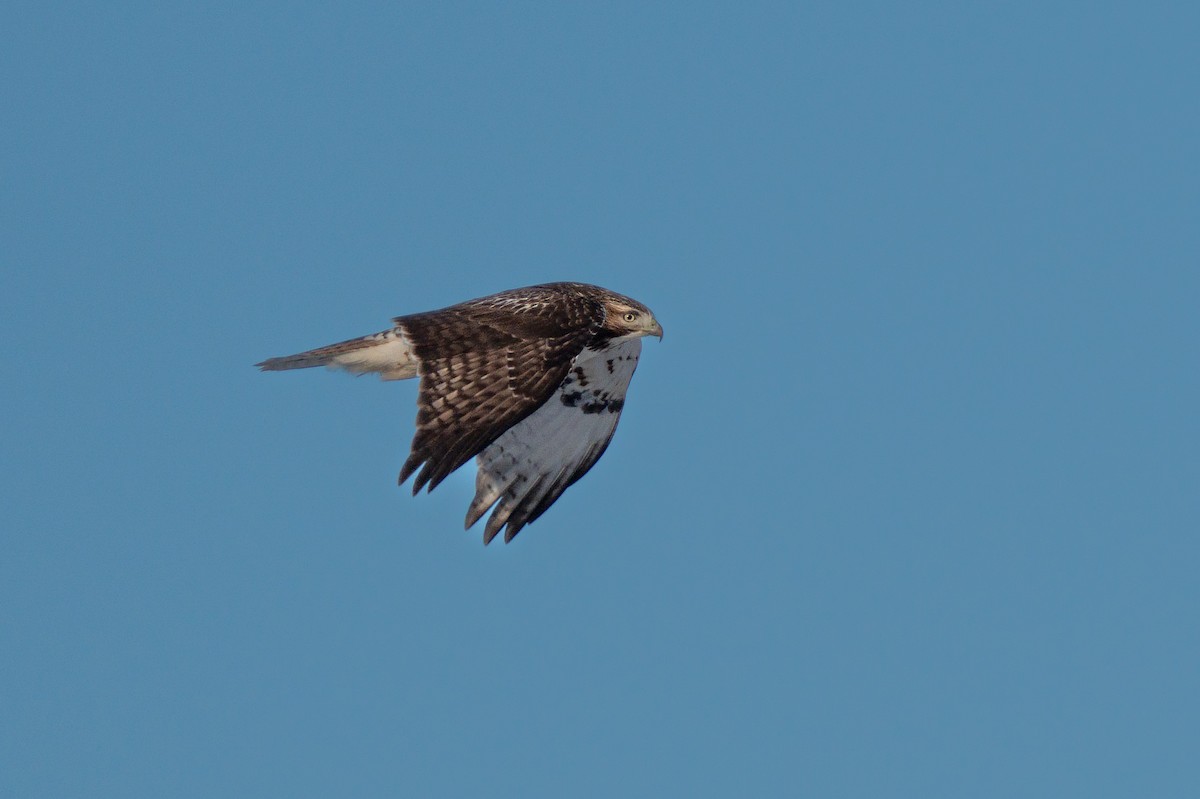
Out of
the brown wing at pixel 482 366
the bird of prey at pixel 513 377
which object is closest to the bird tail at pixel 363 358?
the bird of prey at pixel 513 377

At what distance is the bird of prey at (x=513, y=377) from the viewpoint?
538 inches

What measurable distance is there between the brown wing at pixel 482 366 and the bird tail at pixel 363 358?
746 mm

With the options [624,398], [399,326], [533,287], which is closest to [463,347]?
[399,326]

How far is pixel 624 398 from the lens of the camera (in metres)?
16.8

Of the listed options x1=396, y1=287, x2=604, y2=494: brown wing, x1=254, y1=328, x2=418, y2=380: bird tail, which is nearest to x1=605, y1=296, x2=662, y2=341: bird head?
x1=396, y1=287, x2=604, y2=494: brown wing

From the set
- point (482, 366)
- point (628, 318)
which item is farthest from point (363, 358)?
point (628, 318)

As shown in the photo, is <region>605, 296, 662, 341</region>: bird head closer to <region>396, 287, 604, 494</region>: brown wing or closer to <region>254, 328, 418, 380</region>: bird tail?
<region>396, 287, 604, 494</region>: brown wing

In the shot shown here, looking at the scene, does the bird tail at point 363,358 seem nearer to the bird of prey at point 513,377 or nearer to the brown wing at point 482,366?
the bird of prey at point 513,377

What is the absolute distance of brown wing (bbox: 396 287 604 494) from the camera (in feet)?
44.3

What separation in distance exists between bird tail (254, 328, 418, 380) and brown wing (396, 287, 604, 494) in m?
0.75

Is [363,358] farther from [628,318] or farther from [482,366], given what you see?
[628,318]

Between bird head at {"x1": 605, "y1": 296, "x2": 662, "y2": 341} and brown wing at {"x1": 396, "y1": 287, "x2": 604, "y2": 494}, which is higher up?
bird head at {"x1": 605, "y1": 296, "x2": 662, "y2": 341}

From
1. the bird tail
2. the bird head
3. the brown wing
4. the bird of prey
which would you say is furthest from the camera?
the bird head

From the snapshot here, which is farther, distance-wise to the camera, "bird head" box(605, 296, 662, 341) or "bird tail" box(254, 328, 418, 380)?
"bird head" box(605, 296, 662, 341)
